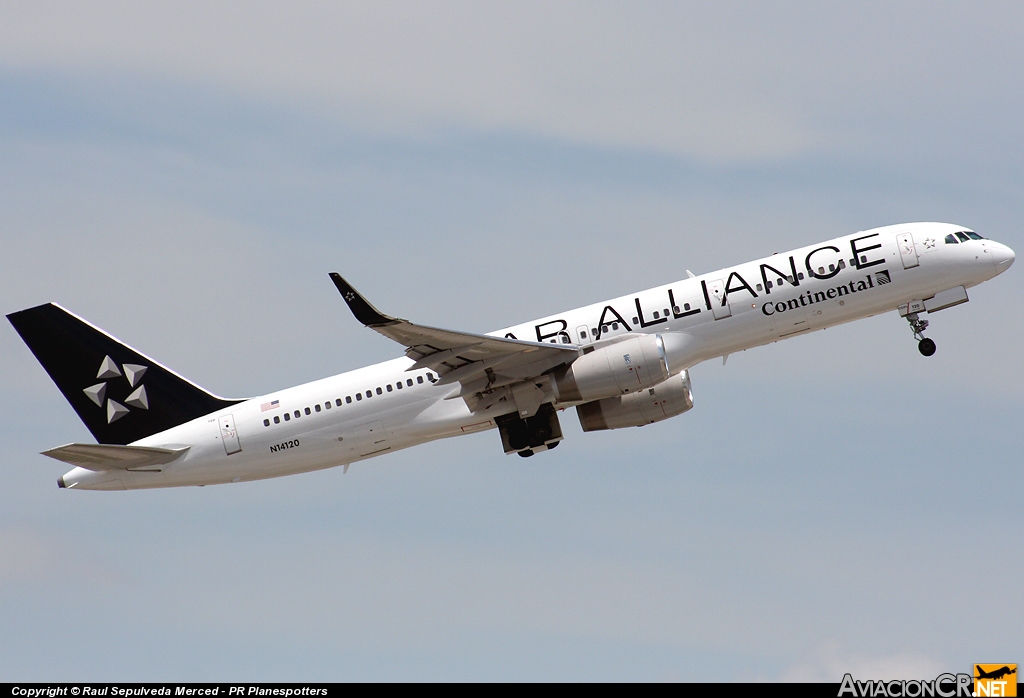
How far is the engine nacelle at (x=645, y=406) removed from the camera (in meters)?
46.0

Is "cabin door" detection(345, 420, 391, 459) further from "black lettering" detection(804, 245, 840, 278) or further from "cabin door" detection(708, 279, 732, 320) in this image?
"black lettering" detection(804, 245, 840, 278)

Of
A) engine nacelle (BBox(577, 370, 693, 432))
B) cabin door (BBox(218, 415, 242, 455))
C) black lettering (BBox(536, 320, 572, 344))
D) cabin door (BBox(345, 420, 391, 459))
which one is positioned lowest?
engine nacelle (BBox(577, 370, 693, 432))

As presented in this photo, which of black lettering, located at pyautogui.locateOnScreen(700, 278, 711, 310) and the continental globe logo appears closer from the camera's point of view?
black lettering, located at pyautogui.locateOnScreen(700, 278, 711, 310)

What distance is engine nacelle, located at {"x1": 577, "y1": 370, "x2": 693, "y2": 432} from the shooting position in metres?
46.0

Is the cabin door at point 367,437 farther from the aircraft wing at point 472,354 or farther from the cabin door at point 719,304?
the cabin door at point 719,304

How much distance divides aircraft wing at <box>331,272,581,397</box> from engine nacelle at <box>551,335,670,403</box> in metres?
0.66

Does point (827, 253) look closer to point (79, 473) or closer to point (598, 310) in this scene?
point (598, 310)

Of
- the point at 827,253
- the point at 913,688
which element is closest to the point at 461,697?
the point at 913,688

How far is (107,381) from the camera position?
1896 inches

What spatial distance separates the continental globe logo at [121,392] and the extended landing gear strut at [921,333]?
2944cm

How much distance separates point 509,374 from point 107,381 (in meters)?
16.5

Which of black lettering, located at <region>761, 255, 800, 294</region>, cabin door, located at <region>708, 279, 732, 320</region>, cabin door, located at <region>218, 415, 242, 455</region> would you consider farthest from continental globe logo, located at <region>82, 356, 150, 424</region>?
black lettering, located at <region>761, 255, 800, 294</region>

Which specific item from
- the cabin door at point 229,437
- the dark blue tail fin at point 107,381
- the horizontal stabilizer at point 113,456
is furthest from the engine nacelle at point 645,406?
the horizontal stabilizer at point 113,456

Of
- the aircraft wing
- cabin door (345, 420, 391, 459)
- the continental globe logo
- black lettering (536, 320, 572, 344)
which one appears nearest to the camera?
the aircraft wing
